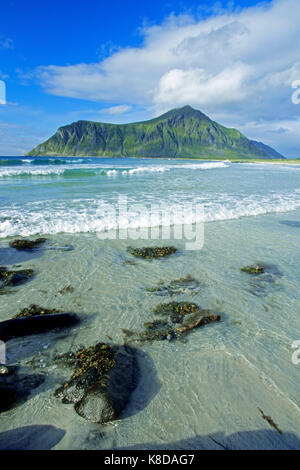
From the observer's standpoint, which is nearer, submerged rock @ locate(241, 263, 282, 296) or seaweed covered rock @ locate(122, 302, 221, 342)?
seaweed covered rock @ locate(122, 302, 221, 342)

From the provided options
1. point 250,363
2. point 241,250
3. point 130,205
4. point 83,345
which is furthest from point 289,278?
point 130,205

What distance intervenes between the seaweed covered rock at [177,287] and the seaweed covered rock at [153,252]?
1.69 metres

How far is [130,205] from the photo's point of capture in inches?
604

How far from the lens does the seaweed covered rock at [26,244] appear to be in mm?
8664

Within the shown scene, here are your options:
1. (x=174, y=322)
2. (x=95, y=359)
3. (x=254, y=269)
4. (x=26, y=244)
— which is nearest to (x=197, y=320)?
(x=174, y=322)

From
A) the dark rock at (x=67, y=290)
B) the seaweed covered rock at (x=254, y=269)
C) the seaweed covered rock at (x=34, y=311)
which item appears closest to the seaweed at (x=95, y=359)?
the seaweed covered rock at (x=34, y=311)

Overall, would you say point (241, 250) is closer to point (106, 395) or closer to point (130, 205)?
point (106, 395)

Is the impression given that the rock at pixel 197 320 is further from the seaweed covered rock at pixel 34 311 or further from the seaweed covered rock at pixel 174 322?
the seaweed covered rock at pixel 34 311


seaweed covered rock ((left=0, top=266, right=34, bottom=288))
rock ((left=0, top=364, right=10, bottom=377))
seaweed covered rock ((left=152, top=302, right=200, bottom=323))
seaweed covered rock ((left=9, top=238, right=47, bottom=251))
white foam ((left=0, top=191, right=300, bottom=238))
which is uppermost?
white foam ((left=0, top=191, right=300, bottom=238))

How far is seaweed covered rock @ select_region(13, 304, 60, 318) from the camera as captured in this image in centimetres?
498

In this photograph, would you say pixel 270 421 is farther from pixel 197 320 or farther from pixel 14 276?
pixel 14 276

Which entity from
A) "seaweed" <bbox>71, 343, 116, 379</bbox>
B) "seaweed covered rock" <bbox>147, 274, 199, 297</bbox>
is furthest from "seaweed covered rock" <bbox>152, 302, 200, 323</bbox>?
"seaweed" <bbox>71, 343, 116, 379</bbox>

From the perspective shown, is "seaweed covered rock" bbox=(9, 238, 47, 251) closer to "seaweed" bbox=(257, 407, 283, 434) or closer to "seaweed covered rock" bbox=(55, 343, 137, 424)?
"seaweed covered rock" bbox=(55, 343, 137, 424)

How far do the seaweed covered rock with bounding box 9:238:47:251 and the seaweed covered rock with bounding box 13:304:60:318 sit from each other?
12.9 feet
